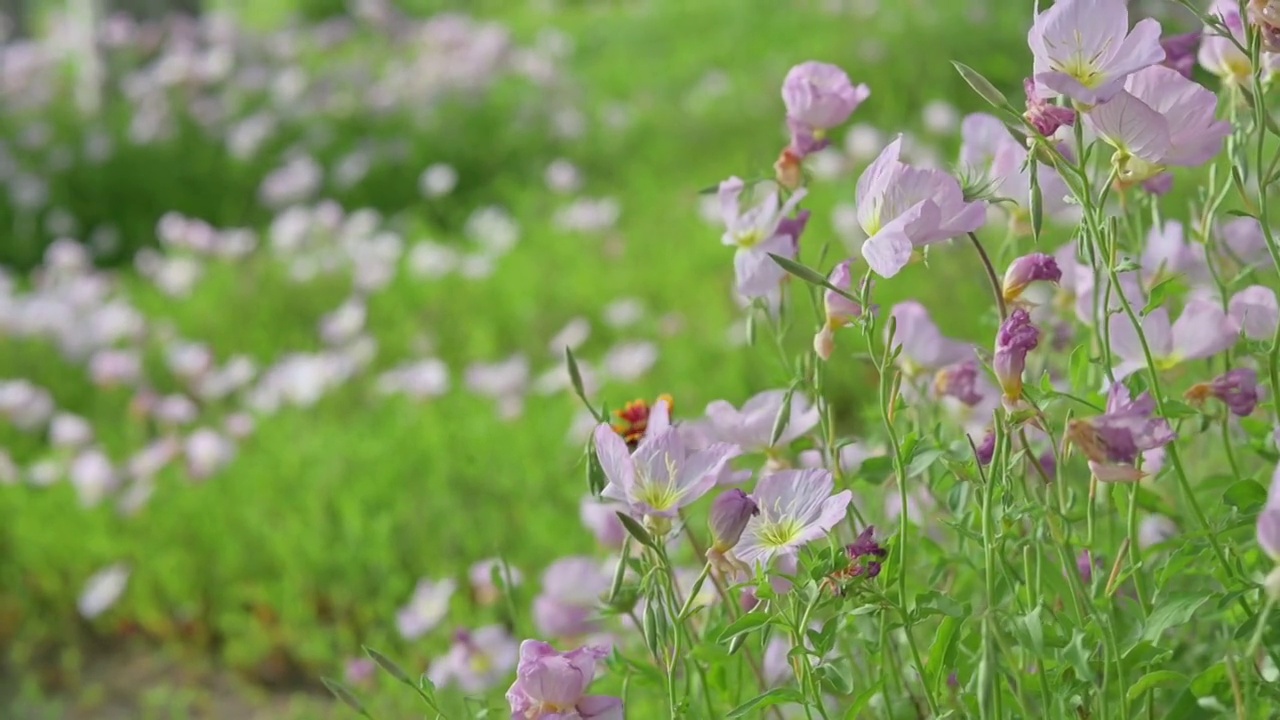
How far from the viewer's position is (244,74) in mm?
6270

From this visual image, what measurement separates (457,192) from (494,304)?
1.60 m

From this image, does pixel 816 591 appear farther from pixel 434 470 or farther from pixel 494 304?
pixel 494 304

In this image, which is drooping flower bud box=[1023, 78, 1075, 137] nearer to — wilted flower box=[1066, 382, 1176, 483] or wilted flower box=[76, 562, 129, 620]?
wilted flower box=[1066, 382, 1176, 483]

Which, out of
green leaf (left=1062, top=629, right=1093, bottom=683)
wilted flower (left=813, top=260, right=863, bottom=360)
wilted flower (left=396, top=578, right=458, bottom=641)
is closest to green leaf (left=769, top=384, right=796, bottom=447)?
wilted flower (left=813, top=260, right=863, bottom=360)

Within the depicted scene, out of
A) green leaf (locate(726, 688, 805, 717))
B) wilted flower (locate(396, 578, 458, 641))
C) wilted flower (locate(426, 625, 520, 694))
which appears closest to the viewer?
green leaf (locate(726, 688, 805, 717))

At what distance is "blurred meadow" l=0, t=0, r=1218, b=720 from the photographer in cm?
251

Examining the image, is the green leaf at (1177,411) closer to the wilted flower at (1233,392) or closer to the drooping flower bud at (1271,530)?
the wilted flower at (1233,392)

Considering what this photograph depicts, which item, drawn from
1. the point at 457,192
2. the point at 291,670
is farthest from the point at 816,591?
the point at 457,192

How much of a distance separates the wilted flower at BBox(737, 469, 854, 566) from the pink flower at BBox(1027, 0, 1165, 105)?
29 cm

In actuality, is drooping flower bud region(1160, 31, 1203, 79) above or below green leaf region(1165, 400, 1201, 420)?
above

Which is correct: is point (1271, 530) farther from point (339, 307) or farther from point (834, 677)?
point (339, 307)

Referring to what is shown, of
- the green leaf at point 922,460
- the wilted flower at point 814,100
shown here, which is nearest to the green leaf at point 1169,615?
the green leaf at point 922,460

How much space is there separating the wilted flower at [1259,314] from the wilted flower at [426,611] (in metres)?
1.17

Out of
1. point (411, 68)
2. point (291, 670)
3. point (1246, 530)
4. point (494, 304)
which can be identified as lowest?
point (1246, 530)
